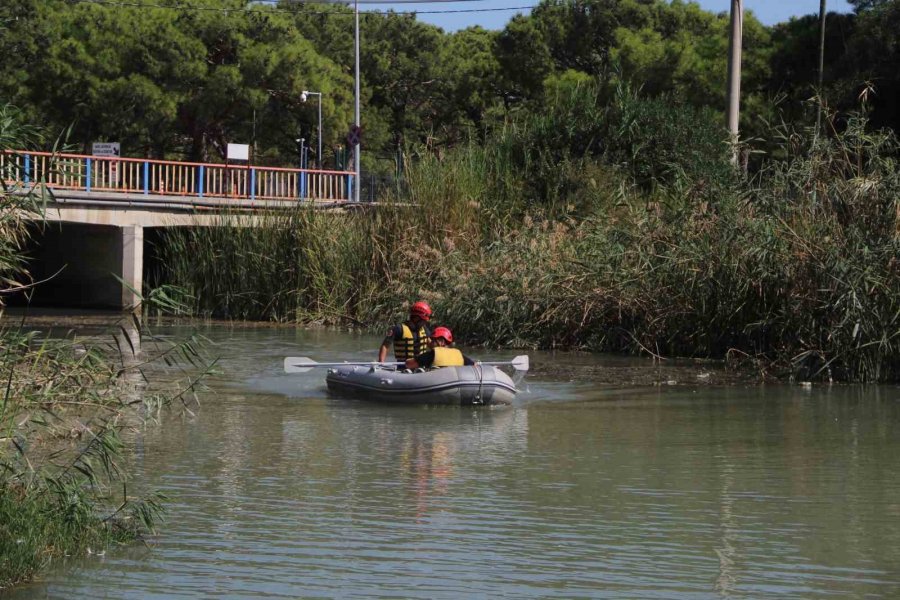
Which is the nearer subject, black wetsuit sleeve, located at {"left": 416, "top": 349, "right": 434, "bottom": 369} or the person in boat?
black wetsuit sleeve, located at {"left": 416, "top": 349, "right": 434, "bottom": 369}

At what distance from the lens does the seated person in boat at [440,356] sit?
651 inches

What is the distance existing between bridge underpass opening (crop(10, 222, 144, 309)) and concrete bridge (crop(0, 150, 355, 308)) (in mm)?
24

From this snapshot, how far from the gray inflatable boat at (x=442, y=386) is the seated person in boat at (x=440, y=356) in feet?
0.46

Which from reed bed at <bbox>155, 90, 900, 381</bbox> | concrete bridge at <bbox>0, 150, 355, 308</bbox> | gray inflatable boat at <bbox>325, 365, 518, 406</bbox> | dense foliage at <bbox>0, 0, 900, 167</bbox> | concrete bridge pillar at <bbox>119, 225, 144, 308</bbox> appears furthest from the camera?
dense foliage at <bbox>0, 0, 900, 167</bbox>

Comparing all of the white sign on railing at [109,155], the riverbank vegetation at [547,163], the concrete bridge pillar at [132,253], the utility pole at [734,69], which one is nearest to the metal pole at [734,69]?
the utility pole at [734,69]

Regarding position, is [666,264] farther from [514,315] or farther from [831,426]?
[831,426]

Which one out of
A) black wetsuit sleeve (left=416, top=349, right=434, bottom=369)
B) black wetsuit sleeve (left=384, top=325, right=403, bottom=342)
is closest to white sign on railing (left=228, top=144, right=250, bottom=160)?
black wetsuit sleeve (left=384, top=325, right=403, bottom=342)

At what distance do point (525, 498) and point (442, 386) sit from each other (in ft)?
17.5

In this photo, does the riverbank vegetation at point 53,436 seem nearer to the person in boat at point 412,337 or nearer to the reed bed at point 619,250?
the person in boat at point 412,337

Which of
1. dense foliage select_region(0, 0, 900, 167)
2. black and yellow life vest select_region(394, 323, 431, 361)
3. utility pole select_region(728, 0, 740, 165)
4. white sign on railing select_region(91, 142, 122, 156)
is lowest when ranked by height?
black and yellow life vest select_region(394, 323, 431, 361)

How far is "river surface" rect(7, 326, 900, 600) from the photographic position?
834 cm

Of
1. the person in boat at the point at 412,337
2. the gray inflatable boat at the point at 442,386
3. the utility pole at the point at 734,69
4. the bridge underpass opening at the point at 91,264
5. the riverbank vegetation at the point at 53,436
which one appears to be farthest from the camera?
the bridge underpass opening at the point at 91,264

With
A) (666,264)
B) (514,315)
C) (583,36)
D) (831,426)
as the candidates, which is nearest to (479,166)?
(514,315)

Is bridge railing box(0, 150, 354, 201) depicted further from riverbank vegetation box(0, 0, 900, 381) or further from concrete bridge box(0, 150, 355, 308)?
riverbank vegetation box(0, 0, 900, 381)
